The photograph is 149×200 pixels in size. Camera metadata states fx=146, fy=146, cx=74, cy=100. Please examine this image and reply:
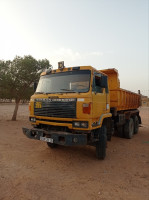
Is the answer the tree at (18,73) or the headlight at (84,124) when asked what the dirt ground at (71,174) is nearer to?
the headlight at (84,124)

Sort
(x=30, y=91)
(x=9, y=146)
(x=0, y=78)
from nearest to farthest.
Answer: (x=9, y=146) < (x=0, y=78) < (x=30, y=91)

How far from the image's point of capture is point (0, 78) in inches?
484

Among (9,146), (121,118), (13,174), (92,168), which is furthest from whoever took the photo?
(121,118)

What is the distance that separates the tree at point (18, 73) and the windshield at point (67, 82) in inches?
325

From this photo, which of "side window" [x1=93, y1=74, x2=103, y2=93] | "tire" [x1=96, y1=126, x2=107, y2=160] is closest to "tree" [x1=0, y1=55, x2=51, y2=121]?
"side window" [x1=93, y1=74, x2=103, y2=93]

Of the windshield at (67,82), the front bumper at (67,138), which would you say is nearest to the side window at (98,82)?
the windshield at (67,82)

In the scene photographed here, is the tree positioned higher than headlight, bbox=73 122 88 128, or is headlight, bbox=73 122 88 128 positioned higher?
the tree

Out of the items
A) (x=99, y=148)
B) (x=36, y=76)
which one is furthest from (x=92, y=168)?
(x=36, y=76)

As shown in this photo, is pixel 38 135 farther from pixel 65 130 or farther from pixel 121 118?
pixel 121 118

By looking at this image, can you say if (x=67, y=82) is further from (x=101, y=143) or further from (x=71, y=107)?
(x=101, y=143)

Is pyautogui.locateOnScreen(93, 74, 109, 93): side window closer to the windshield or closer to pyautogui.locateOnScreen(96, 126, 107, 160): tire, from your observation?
the windshield

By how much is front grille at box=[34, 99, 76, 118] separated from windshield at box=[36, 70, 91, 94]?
37 centimetres

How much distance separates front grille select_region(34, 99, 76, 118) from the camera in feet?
12.9

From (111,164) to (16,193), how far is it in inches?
108
